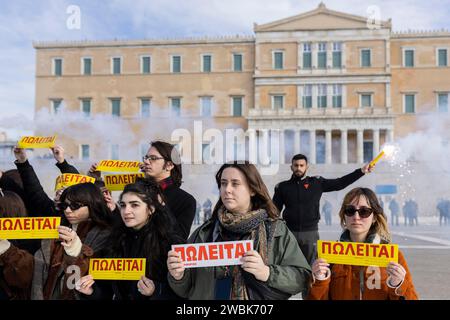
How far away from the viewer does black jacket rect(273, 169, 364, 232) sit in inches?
182

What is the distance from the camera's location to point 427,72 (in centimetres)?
3356

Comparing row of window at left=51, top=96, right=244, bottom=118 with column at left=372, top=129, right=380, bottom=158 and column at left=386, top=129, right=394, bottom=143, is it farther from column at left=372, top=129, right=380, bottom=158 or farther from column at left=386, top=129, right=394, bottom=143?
column at left=386, top=129, right=394, bottom=143

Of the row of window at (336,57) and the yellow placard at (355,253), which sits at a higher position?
the row of window at (336,57)

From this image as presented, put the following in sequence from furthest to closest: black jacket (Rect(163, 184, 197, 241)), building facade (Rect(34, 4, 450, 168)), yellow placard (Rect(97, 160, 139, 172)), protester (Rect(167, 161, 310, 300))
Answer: building facade (Rect(34, 4, 450, 168))
yellow placard (Rect(97, 160, 139, 172))
black jacket (Rect(163, 184, 197, 241))
protester (Rect(167, 161, 310, 300))

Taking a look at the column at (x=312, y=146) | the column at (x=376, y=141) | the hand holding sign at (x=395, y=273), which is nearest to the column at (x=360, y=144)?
the column at (x=376, y=141)

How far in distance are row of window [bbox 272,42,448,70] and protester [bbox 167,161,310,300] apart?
1284 inches

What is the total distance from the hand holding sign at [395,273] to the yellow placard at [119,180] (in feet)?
7.32

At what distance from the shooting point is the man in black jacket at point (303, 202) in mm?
4602

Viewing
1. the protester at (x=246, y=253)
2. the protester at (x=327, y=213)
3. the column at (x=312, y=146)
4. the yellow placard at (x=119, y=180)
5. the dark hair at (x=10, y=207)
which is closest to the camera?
the protester at (x=246, y=253)

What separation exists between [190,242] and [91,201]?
725mm

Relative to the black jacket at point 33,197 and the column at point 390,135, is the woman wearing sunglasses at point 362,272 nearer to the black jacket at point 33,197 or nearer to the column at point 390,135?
the black jacket at point 33,197

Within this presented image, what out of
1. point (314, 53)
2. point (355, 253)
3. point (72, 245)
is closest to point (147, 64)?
point (314, 53)

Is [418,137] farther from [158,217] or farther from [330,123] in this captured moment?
[158,217]

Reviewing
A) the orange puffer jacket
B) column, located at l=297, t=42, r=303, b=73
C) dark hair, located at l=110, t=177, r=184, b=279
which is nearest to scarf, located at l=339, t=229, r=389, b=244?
the orange puffer jacket
